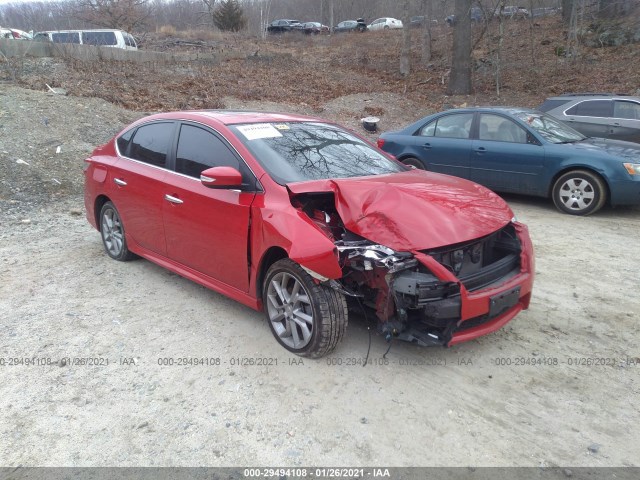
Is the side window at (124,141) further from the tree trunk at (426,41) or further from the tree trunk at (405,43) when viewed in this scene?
the tree trunk at (426,41)

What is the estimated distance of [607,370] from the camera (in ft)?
11.4

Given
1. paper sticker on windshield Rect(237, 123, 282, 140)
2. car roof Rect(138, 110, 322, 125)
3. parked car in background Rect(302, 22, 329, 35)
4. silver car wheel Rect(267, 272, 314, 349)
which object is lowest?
silver car wheel Rect(267, 272, 314, 349)

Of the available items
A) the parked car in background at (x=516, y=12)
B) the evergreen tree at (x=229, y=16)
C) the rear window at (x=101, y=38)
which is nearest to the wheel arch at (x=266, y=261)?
the rear window at (x=101, y=38)

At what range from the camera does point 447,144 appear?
8.44 metres

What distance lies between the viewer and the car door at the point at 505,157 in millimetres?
7570

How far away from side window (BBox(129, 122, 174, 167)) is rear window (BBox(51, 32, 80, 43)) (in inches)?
773

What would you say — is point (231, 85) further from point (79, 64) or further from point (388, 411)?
point (388, 411)

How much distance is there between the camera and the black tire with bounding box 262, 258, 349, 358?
3412 mm

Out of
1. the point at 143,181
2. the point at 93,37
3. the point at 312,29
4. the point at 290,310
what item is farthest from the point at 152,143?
the point at 312,29

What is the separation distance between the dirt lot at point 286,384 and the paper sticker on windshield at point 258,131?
148 cm

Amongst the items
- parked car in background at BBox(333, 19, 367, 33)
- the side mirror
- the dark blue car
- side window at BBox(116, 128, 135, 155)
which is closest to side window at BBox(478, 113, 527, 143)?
the dark blue car

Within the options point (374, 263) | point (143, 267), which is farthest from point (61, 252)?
point (374, 263)

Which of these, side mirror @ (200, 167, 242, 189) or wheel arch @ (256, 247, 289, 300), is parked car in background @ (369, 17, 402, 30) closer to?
side mirror @ (200, 167, 242, 189)

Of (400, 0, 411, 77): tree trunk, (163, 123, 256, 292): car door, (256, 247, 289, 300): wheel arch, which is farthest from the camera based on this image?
(400, 0, 411, 77): tree trunk
